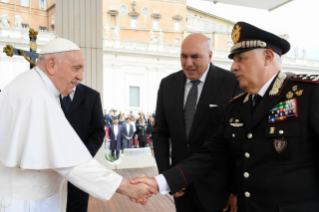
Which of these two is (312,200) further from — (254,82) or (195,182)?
(195,182)

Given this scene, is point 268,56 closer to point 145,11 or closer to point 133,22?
point 133,22

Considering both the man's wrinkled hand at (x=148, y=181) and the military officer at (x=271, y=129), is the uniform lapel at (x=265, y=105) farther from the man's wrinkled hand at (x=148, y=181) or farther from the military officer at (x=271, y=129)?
the man's wrinkled hand at (x=148, y=181)

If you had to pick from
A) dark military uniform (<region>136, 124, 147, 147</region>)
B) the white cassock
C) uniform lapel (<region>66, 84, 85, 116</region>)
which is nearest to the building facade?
dark military uniform (<region>136, 124, 147, 147</region>)

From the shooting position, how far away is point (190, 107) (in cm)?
204

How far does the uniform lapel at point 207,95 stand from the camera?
1.95m

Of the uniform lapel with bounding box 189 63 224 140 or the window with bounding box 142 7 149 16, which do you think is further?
the window with bounding box 142 7 149 16

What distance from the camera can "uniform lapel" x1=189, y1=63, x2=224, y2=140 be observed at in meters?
1.95

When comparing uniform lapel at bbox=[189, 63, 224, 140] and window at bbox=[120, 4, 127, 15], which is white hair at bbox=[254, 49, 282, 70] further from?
window at bbox=[120, 4, 127, 15]

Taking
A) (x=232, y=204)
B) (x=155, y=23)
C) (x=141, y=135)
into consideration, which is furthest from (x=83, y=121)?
(x=155, y=23)

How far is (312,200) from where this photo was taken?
128 cm

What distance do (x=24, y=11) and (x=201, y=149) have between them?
90.0 ft

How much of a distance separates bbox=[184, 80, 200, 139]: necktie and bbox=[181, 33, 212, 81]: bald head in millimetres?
99

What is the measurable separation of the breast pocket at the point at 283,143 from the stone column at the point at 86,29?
397cm

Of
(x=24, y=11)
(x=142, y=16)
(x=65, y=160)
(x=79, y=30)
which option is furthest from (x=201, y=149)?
(x=142, y=16)
